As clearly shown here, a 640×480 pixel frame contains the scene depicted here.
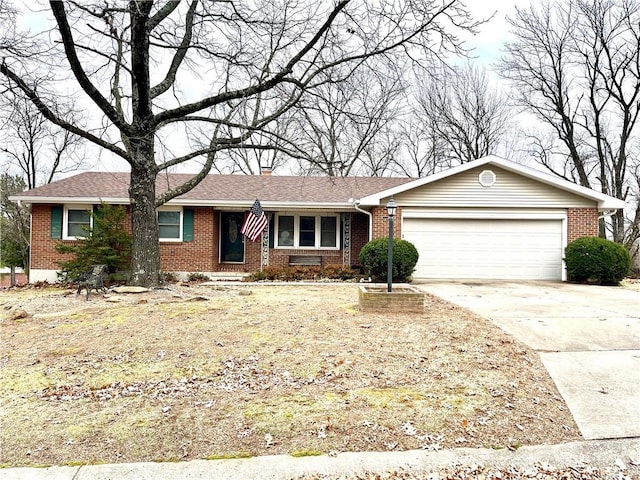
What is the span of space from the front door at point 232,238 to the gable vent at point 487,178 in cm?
799

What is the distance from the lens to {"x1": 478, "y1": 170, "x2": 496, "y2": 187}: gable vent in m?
13.5

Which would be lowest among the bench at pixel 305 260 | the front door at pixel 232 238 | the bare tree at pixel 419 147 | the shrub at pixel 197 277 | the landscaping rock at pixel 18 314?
the landscaping rock at pixel 18 314

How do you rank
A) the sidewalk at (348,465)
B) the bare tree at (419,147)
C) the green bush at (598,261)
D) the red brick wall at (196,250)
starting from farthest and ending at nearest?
the bare tree at (419,147)
the red brick wall at (196,250)
the green bush at (598,261)
the sidewalk at (348,465)

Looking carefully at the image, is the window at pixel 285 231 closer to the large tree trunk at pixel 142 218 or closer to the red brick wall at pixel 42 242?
the large tree trunk at pixel 142 218

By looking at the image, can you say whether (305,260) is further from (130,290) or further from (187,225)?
(130,290)

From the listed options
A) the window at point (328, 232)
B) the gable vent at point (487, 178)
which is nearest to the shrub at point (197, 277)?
the window at point (328, 232)

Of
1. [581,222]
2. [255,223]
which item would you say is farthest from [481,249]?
[255,223]

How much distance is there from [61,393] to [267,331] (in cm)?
254

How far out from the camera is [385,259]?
12.1 metres

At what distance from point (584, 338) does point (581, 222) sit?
356 inches

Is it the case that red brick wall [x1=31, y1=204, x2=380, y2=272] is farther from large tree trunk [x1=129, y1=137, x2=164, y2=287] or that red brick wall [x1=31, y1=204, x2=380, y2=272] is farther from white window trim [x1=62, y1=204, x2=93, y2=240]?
large tree trunk [x1=129, y1=137, x2=164, y2=287]

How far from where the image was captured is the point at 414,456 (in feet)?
10.6

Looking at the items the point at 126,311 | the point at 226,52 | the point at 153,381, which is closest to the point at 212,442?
the point at 153,381

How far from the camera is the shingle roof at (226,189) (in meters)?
14.2
